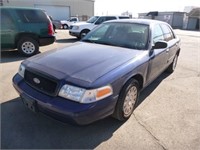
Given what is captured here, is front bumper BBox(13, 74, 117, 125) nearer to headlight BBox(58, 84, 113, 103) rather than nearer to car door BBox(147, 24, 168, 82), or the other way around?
headlight BBox(58, 84, 113, 103)

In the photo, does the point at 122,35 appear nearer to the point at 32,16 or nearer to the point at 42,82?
the point at 42,82

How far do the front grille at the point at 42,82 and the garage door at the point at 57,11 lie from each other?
36263 mm

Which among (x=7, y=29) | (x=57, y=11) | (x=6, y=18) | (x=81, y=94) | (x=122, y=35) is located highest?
(x=57, y=11)

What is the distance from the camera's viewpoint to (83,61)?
9.94 ft

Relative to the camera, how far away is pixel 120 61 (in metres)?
3.07

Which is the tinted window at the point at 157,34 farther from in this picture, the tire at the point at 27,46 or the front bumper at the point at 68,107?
the tire at the point at 27,46

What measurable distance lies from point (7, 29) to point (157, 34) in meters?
5.38

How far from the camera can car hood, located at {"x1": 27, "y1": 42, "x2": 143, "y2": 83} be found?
266 centimetres

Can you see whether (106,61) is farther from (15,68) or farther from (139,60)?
(15,68)

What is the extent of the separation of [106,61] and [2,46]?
18.1 feet

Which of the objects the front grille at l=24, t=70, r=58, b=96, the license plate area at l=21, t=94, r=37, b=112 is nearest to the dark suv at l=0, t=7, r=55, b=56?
the front grille at l=24, t=70, r=58, b=96

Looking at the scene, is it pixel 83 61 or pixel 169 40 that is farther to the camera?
pixel 169 40

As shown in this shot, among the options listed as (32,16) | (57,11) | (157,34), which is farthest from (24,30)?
(57,11)

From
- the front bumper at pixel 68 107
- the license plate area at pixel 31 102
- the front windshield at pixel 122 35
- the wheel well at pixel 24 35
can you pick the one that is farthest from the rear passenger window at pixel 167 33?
the wheel well at pixel 24 35
